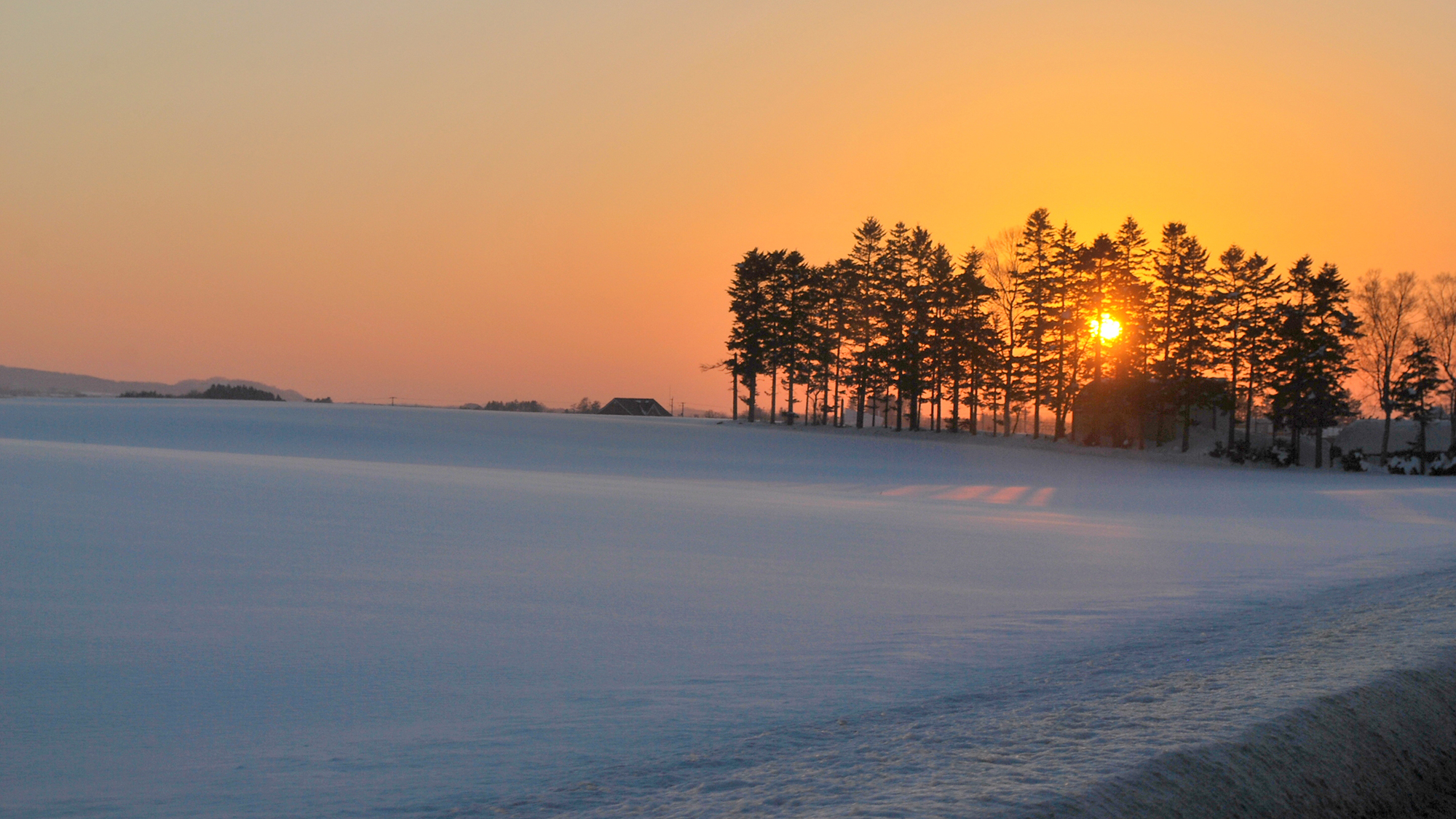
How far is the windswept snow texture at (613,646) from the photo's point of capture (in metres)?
3.95

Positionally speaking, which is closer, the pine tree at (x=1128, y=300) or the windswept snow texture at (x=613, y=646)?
the windswept snow texture at (x=613, y=646)

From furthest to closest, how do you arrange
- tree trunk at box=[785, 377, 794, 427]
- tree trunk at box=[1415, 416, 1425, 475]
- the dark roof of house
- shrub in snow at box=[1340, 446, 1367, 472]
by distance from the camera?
the dark roof of house
tree trunk at box=[785, 377, 794, 427]
shrub in snow at box=[1340, 446, 1367, 472]
tree trunk at box=[1415, 416, 1425, 475]

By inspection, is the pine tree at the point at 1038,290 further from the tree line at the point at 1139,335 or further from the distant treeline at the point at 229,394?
the distant treeline at the point at 229,394

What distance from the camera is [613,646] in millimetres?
6434

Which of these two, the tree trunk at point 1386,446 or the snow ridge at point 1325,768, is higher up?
the tree trunk at point 1386,446

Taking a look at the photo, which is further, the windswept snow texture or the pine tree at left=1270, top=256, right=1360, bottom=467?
the pine tree at left=1270, top=256, right=1360, bottom=467

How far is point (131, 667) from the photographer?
5.20 m

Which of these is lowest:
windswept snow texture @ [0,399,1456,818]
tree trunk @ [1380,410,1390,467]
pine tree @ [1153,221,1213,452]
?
windswept snow texture @ [0,399,1456,818]

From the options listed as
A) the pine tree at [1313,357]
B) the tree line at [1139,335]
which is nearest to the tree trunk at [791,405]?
the tree line at [1139,335]

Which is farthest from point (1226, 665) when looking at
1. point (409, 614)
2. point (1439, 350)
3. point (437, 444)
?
point (1439, 350)

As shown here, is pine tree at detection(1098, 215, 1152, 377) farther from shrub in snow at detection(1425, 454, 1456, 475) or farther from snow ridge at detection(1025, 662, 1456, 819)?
snow ridge at detection(1025, 662, 1456, 819)

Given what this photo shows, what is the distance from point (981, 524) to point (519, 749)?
1276cm

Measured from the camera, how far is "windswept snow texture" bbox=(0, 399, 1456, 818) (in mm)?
3949

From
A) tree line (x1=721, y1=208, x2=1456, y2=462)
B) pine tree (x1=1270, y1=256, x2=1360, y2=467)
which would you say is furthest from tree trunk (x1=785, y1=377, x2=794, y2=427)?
pine tree (x1=1270, y1=256, x2=1360, y2=467)
